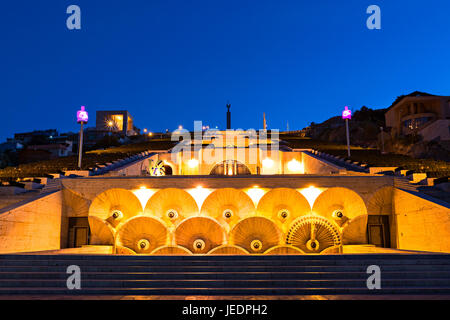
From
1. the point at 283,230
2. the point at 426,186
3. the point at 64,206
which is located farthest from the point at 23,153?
the point at 426,186

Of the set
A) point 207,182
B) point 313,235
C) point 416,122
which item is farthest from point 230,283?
point 416,122

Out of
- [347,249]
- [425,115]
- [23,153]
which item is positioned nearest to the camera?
[347,249]

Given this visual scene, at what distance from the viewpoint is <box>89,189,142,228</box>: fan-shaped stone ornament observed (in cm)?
1269

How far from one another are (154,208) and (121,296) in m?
6.90

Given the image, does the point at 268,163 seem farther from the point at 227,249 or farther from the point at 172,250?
the point at 172,250

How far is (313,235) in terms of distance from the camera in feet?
37.3

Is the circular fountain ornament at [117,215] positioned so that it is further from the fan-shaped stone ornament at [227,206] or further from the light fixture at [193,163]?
the light fixture at [193,163]

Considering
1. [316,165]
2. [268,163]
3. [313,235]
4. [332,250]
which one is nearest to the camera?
[332,250]

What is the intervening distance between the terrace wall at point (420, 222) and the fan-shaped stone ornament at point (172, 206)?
24.9 feet

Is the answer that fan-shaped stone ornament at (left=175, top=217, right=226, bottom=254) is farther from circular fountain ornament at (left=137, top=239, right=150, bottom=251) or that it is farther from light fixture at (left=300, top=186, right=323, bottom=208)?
light fixture at (left=300, top=186, right=323, bottom=208)

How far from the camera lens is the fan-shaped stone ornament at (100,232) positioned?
12195 millimetres

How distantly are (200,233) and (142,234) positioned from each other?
6.76ft
